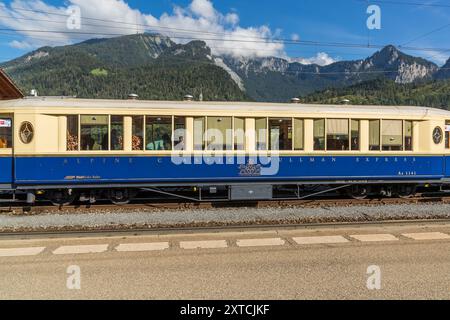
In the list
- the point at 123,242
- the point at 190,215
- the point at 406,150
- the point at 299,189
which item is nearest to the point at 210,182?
the point at 190,215

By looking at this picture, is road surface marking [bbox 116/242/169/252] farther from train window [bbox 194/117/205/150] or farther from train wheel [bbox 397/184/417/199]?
train wheel [bbox 397/184/417/199]

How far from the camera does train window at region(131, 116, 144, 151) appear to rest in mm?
11062

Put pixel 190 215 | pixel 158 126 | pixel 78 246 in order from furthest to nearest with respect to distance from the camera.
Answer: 1. pixel 158 126
2. pixel 190 215
3. pixel 78 246

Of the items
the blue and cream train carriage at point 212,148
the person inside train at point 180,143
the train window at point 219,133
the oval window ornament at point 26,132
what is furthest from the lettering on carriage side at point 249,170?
the oval window ornament at point 26,132

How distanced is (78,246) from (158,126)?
4.81 m

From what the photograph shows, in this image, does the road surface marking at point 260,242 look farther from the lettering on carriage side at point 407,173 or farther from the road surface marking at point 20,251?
the lettering on carriage side at point 407,173

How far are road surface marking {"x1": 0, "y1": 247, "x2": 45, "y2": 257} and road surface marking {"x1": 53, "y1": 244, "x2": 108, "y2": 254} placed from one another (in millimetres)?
341

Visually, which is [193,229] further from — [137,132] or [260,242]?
[137,132]

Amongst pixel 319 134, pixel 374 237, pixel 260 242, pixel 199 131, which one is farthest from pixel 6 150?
pixel 374 237

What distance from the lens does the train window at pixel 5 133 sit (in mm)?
10539

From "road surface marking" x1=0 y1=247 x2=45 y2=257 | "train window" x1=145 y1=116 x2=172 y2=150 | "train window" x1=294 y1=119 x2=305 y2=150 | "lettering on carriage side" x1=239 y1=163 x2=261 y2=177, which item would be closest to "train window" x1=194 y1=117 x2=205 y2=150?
"train window" x1=145 y1=116 x2=172 y2=150

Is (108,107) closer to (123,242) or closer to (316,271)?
(123,242)

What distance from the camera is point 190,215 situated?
1029cm
